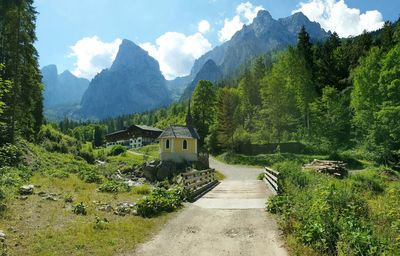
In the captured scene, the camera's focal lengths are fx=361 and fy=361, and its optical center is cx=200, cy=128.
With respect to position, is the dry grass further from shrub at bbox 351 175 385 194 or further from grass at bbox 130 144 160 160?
grass at bbox 130 144 160 160

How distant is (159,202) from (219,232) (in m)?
4.15

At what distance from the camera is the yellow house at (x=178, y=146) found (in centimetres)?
4406

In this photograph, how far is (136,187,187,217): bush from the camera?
47.7 ft

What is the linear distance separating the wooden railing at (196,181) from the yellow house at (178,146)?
18.5 meters

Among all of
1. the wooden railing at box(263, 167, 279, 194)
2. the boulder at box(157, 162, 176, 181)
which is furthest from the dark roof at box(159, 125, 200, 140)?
the wooden railing at box(263, 167, 279, 194)

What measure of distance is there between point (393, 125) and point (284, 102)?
21.5 metres

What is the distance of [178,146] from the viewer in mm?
44219

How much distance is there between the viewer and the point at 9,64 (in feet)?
107

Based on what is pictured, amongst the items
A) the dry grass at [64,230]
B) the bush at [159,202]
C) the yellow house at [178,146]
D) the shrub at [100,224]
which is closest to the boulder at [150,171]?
the yellow house at [178,146]

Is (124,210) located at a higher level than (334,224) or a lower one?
lower

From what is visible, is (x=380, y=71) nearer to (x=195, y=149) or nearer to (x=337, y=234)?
(x=195, y=149)

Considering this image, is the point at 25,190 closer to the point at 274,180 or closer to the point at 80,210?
the point at 80,210

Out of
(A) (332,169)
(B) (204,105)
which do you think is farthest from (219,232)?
(B) (204,105)

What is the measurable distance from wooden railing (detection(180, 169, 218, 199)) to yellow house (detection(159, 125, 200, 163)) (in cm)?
1849
